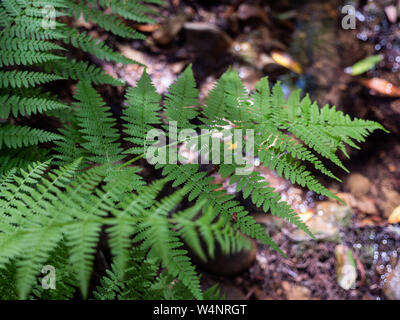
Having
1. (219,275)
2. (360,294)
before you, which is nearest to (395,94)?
(360,294)

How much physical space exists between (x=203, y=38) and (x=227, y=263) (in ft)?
8.36

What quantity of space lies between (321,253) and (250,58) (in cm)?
244

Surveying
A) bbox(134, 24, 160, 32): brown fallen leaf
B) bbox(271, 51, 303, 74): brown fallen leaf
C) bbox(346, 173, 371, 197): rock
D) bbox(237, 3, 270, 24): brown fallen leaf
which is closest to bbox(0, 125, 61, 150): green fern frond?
bbox(134, 24, 160, 32): brown fallen leaf

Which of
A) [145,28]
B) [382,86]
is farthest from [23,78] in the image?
[382,86]

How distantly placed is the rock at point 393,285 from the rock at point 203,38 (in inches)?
118

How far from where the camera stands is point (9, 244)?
1213 mm

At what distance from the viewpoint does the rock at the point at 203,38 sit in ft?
11.6

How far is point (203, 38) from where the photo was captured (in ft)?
11.6

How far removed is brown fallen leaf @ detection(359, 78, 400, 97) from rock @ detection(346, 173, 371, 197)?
1186mm

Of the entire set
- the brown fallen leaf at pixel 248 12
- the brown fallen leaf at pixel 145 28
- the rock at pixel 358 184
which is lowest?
the rock at pixel 358 184

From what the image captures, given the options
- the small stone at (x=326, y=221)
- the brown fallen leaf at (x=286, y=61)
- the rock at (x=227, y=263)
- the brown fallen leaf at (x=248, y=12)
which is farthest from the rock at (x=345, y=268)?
the brown fallen leaf at (x=248, y=12)

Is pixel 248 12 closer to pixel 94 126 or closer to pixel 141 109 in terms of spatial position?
pixel 141 109

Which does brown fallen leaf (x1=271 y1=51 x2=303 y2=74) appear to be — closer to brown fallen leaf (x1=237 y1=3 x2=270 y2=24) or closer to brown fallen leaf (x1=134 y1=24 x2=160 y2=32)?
brown fallen leaf (x1=237 y1=3 x2=270 y2=24)

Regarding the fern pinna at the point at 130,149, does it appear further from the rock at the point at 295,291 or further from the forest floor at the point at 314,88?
the rock at the point at 295,291
